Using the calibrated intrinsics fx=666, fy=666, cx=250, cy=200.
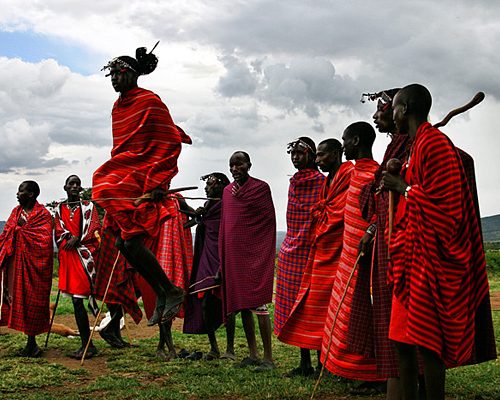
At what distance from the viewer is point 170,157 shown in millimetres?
6680

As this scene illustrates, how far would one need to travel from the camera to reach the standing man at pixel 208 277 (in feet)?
29.1

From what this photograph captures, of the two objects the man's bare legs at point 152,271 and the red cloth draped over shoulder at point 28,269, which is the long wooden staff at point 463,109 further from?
the red cloth draped over shoulder at point 28,269

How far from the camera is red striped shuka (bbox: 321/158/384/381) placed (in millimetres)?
6051

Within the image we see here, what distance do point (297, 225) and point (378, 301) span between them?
255 centimetres

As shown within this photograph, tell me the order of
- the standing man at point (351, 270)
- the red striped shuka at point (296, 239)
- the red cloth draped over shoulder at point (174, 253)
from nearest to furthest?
the standing man at point (351, 270) < the red striped shuka at point (296, 239) < the red cloth draped over shoulder at point (174, 253)

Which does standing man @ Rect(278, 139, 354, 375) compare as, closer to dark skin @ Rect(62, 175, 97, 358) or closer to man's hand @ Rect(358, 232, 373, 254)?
man's hand @ Rect(358, 232, 373, 254)

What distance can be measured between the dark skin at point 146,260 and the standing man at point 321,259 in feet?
4.49

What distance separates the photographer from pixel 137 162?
659 centimetres

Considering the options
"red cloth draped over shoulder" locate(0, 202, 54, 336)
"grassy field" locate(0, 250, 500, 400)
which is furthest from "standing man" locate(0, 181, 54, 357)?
"grassy field" locate(0, 250, 500, 400)

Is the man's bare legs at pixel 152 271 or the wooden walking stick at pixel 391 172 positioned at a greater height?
the wooden walking stick at pixel 391 172

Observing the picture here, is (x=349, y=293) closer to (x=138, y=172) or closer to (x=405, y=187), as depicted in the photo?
(x=405, y=187)

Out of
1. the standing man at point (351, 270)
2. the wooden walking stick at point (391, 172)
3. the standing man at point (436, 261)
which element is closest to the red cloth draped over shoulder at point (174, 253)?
the standing man at point (351, 270)

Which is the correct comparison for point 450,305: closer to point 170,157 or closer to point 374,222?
point 374,222

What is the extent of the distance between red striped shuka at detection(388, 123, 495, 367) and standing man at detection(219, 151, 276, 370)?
155 inches
